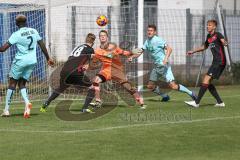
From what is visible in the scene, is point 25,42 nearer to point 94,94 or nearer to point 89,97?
point 89,97

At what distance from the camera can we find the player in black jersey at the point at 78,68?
51.8 feet

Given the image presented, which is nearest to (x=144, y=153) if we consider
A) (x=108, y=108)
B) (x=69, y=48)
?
(x=108, y=108)

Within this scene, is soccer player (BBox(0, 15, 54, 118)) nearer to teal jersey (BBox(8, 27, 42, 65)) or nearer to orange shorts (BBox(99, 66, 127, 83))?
teal jersey (BBox(8, 27, 42, 65))

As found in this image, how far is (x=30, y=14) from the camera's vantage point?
20703 mm

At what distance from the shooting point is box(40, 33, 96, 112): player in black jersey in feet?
51.8

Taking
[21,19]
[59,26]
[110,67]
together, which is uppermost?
[21,19]

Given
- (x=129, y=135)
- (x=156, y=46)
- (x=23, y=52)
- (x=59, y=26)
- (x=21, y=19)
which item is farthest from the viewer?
(x=59, y=26)

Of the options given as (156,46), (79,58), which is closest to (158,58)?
(156,46)

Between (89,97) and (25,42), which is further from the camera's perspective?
(89,97)

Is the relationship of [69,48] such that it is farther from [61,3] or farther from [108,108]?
[108,108]

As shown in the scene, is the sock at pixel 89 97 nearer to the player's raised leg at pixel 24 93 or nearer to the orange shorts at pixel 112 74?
the orange shorts at pixel 112 74

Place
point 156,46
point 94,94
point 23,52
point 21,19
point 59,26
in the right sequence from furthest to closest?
point 59,26 → point 156,46 → point 94,94 → point 23,52 → point 21,19

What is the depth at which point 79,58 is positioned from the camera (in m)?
15.8

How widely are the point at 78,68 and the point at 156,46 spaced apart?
2.71 meters
